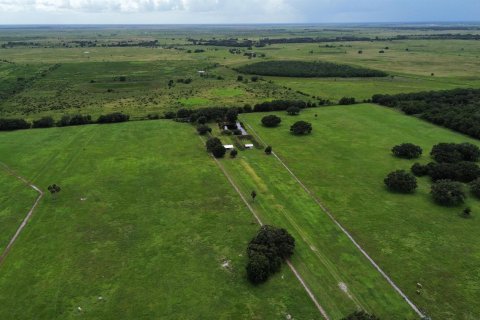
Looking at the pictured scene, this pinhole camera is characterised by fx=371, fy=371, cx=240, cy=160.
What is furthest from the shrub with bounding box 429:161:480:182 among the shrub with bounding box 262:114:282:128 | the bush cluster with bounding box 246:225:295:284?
the shrub with bounding box 262:114:282:128

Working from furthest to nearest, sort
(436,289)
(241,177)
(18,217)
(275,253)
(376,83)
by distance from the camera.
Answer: (376,83)
(241,177)
(18,217)
(275,253)
(436,289)

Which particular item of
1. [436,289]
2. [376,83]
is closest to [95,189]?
[436,289]

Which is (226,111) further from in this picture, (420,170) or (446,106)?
(446,106)

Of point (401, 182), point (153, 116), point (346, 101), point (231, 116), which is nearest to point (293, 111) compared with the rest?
Answer: point (231, 116)

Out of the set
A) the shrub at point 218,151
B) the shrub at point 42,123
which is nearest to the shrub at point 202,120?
the shrub at point 218,151

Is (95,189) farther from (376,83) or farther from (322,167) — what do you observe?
(376,83)

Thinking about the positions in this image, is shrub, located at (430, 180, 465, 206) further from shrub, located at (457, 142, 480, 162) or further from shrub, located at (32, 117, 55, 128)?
shrub, located at (32, 117, 55, 128)
